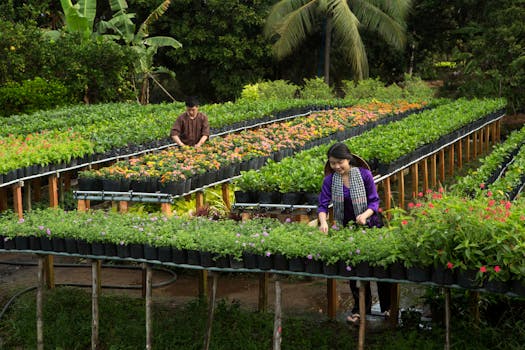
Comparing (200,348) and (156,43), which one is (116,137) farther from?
(156,43)

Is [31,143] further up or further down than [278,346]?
further up

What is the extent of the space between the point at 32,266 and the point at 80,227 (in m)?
3.76

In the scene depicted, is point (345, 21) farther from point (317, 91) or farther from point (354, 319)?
point (354, 319)

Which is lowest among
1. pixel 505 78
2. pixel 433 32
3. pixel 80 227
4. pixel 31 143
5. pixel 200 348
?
pixel 200 348

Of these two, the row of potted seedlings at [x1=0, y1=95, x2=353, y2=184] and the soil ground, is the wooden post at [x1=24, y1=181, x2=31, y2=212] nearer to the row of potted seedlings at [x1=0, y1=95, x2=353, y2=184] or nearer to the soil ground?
the row of potted seedlings at [x1=0, y1=95, x2=353, y2=184]

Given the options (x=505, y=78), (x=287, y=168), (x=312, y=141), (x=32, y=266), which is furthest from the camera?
(x=505, y=78)

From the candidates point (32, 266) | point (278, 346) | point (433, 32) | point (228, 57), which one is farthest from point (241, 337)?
point (433, 32)

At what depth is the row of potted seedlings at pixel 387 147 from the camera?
915cm

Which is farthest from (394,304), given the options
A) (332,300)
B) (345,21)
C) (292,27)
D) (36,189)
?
(292,27)

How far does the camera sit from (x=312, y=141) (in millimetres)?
13805

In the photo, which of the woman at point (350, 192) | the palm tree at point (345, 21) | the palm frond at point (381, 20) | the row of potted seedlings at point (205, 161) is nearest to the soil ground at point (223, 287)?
the row of potted seedlings at point (205, 161)

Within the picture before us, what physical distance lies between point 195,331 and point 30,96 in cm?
1439

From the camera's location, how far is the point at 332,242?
6.23 metres

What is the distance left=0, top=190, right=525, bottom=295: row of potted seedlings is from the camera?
18.0ft
